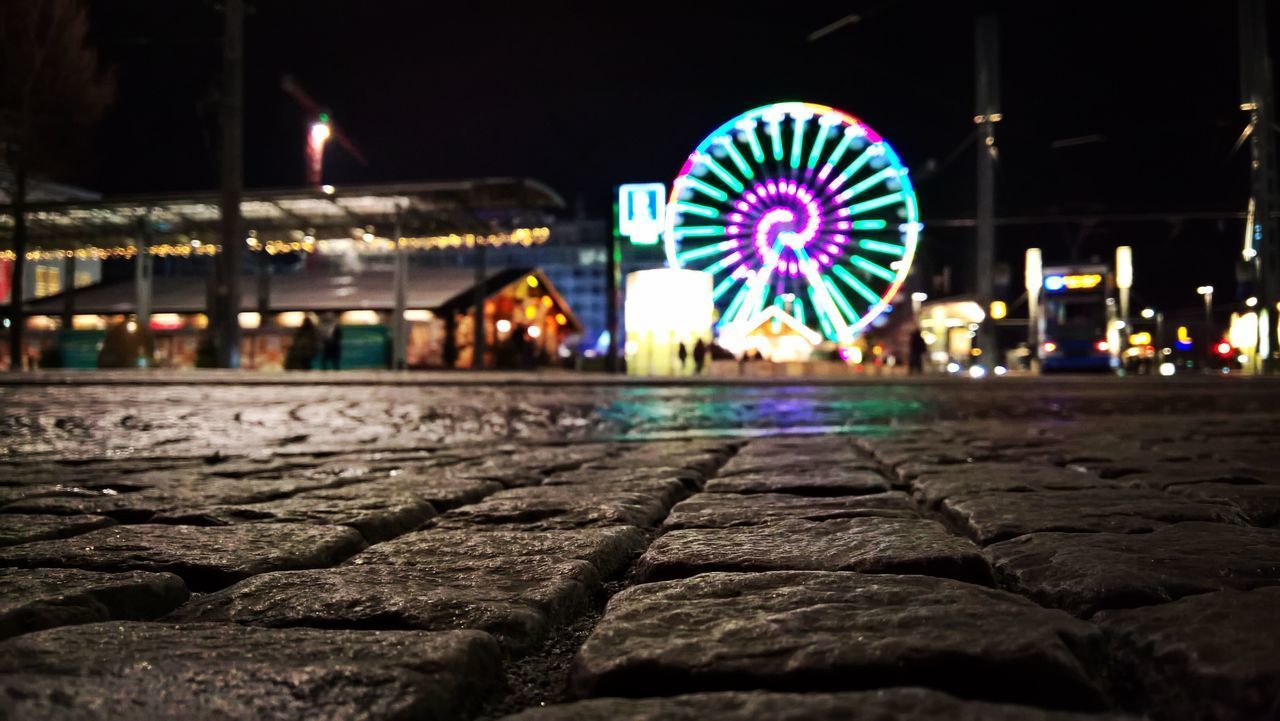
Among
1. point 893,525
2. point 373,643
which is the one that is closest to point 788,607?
point 373,643

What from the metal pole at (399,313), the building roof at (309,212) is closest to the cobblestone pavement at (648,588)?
the building roof at (309,212)

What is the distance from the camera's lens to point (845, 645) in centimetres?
87

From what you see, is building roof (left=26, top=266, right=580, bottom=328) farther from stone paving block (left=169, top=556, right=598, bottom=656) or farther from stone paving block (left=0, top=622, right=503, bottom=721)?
stone paving block (left=0, top=622, right=503, bottom=721)

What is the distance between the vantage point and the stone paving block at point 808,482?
2.28 meters

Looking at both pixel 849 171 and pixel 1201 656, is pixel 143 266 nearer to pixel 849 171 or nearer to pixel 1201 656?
pixel 849 171

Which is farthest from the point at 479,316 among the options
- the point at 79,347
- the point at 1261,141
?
the point at 1261,141

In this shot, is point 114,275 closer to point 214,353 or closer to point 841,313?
point 214,353

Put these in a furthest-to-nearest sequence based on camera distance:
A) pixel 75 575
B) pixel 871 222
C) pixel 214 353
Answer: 1. pixel 871 222
2. pixel 214 353
3. pixel 75 575

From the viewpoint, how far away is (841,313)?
2403 centimetres

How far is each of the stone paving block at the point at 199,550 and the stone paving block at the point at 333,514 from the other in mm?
82

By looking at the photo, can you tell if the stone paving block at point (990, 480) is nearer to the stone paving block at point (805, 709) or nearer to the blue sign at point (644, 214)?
the stone paving block at point (805, 709)

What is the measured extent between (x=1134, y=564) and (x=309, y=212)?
20.9 m

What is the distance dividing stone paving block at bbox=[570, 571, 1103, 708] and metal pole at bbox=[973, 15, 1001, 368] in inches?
543

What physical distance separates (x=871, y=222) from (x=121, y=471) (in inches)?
889
